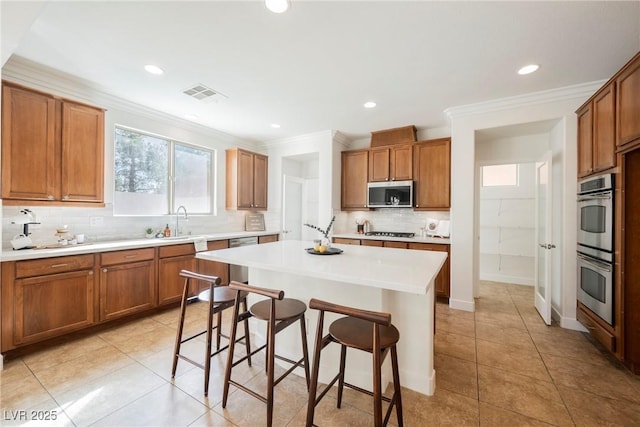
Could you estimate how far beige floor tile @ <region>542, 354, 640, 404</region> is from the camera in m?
1.89

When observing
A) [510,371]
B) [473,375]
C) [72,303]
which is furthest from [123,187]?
[510,371]

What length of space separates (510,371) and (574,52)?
282cm

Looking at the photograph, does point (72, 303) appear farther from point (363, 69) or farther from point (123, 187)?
point (363, 69)

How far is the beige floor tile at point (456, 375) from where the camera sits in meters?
1.92

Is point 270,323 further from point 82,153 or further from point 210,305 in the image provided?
point 82,153

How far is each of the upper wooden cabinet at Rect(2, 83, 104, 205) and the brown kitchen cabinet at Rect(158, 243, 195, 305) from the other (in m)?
0.97

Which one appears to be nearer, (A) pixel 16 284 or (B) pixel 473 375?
(B) pixel 473 375

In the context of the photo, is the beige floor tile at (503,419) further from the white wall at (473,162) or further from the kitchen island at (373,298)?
the white wall at (473,162)

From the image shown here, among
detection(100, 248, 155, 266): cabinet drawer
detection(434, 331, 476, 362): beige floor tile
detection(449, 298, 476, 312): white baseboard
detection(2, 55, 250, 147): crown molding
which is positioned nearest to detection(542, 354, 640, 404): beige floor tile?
detection(434, 331, 476, 362): beige floor tile

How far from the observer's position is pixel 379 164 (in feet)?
15.4

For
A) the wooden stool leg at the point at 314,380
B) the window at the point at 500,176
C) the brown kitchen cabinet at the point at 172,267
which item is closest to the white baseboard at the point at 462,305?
the wooden stool leg at the point at 314,380

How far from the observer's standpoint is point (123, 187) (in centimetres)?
353

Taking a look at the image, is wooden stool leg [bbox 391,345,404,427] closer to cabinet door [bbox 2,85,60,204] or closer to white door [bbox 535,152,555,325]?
white door [bbox 535,152,555,325]

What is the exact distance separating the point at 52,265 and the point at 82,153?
1.22 meters
